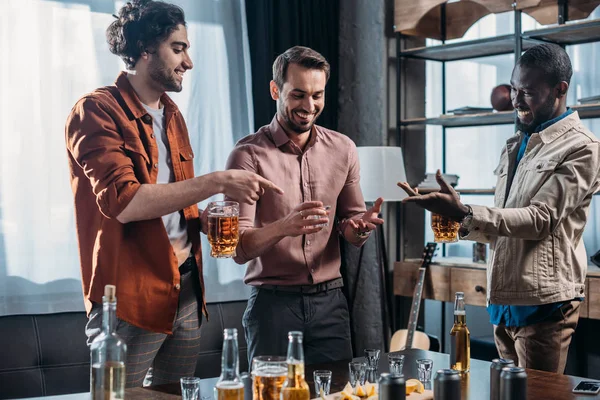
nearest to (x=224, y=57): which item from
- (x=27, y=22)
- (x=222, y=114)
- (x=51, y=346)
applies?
(x=222, y=114)

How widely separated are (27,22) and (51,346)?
1.57 meters

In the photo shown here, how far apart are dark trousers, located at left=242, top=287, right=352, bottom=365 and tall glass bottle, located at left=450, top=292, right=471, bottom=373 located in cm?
56

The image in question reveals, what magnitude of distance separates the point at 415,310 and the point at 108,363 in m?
3.02

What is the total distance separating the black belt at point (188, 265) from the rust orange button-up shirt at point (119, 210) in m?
0.08

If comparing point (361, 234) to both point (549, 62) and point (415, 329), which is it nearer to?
point (549, 62)

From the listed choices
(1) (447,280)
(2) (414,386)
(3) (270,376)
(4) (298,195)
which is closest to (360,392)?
(2) (414,386)

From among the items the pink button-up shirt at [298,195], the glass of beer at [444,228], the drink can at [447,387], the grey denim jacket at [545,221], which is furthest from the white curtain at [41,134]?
the drink can at [447,387]

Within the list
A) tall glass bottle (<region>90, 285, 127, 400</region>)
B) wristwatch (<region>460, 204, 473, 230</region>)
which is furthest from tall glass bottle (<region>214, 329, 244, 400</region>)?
wristwatch (<region>460, 204, 473, 230</region>)

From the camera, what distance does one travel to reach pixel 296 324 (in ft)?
9.00

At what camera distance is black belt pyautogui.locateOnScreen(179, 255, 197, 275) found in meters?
2.53

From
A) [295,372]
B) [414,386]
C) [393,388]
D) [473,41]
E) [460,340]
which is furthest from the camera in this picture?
[473,41]

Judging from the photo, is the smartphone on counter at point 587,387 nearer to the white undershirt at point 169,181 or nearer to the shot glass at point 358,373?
the shot glass at point 358,373

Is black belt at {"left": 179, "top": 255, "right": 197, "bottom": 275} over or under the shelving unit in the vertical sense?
under

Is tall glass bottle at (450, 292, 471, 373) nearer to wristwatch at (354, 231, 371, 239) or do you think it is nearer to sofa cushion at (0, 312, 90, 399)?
wristwatch at (354, 231, 371, 239)
